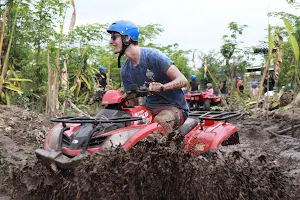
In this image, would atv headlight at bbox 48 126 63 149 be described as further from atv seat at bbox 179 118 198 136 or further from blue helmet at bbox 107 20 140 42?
atv seat at bbox 179 118 198 136

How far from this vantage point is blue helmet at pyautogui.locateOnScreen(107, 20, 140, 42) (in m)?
4.78

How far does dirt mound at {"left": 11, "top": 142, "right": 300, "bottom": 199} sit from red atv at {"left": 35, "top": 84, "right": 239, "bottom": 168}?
0.15 m

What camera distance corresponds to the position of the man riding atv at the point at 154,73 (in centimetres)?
473

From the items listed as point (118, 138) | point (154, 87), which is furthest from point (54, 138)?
point (154, 87)

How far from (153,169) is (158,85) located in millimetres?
839

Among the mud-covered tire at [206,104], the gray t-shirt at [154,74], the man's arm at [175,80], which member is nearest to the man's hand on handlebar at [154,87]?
the man's arm at [175,80]

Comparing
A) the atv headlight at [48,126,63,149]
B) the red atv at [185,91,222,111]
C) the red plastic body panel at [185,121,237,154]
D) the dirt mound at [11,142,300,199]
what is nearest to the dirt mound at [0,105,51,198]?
the atv headlight at [48,126,63,149]

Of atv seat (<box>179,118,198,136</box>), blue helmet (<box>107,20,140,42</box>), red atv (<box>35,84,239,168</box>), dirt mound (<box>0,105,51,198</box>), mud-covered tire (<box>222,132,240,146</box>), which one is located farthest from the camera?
dirt mound (<box>0,105,51,198</box>)

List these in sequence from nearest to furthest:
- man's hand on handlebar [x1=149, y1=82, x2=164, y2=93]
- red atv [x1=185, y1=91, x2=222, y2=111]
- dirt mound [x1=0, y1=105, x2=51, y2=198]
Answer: man's hand on handlebar [x1=149, y1=82, x2=164, y2=93], dirt mound [x1=0, y1=105, x2=51, y2=198], red atv [x1=185, y1=91, x2=222, y2=111]

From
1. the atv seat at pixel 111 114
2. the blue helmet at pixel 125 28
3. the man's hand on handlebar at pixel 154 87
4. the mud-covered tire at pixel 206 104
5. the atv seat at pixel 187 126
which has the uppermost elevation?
the blue helmet at pixel 125 28

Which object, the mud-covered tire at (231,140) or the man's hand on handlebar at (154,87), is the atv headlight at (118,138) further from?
the mud-covered tire at (231,140)

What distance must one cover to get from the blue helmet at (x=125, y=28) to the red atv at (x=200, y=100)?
11955 mm

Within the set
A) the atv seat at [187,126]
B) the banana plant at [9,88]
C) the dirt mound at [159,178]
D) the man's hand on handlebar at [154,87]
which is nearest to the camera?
the dirt mound at [159,178]

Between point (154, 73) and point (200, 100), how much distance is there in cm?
1221
